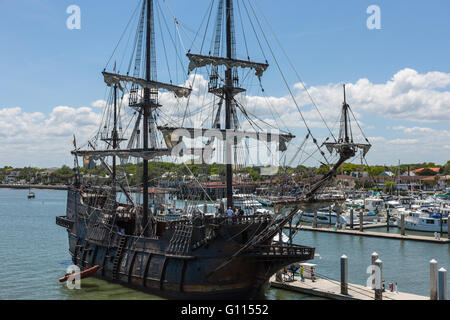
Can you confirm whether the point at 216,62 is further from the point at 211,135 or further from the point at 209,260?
the point at 209,260

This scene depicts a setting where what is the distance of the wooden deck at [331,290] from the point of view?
80.4 feet

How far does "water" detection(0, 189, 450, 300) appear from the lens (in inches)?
1109

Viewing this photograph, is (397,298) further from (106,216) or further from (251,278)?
(106,216)

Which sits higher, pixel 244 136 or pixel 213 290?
pixel 244 136

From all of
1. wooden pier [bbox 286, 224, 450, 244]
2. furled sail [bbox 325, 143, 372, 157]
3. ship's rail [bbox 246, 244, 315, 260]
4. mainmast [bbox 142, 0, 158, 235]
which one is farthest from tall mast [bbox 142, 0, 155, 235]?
wooden pier [bbox 286, 224, 450, 244]

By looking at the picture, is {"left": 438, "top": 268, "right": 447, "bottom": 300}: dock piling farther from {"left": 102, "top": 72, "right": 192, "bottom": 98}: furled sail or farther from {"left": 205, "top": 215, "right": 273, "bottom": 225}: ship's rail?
{"left": 102, "top": 72, "right": 192, "bottom": 98}: furled sail

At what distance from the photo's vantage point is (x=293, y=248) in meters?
23.7

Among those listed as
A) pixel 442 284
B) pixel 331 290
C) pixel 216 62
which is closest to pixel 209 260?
pixel 331 290

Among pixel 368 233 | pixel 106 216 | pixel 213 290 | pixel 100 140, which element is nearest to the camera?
pixel 213 290

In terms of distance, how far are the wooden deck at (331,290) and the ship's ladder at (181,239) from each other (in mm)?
7458

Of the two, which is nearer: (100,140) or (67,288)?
(67,288)

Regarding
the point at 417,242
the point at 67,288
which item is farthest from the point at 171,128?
the point at 417,242

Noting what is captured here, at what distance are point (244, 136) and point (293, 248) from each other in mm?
8334

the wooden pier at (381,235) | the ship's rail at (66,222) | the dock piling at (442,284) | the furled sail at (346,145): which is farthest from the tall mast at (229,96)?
the wooden pier at (381,235)
